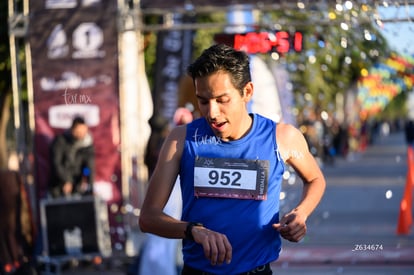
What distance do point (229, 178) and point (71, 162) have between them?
804 cm

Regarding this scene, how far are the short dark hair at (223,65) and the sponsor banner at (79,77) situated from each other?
7.33 m

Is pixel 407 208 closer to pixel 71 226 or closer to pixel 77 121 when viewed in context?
pixel 71 226

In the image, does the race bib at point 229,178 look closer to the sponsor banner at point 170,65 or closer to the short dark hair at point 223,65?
the short dark hair at point 223,65

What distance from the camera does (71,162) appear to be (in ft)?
40.7

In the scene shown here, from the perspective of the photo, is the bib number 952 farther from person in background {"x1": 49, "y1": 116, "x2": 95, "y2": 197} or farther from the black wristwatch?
person in background {"x1": 49, "y1": 116, "x2": 95, "y2": 197}

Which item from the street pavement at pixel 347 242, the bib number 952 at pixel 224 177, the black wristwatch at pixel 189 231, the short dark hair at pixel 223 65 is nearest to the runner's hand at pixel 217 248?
the black wristwatch at pixel 189 231

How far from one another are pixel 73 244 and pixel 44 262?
0.36 metres

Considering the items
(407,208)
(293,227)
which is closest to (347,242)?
(407,208)

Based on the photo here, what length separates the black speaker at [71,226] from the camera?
11.9 metres

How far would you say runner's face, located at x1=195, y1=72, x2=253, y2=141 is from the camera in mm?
4406

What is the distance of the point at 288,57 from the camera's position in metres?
14.3

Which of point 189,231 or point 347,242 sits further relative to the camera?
point 347,242

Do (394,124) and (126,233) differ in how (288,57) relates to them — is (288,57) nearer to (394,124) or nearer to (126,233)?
(126,233)

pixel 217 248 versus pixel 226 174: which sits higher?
pixel 226 174
